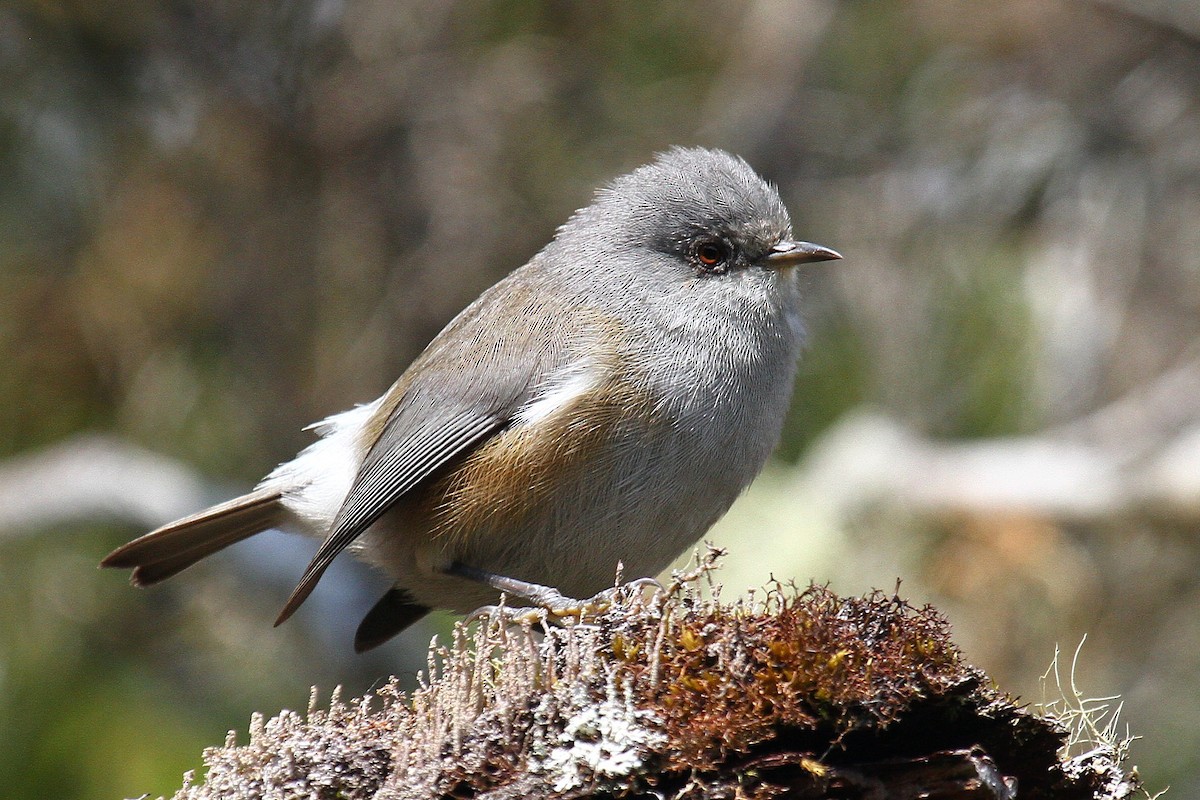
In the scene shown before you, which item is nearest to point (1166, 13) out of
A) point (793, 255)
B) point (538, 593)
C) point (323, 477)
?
point (793, 255)

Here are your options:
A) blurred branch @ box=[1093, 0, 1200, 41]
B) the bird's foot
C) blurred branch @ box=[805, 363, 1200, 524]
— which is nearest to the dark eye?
the bird's foot

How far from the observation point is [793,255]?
4.38 metres

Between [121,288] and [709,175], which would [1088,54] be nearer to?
[709,175]

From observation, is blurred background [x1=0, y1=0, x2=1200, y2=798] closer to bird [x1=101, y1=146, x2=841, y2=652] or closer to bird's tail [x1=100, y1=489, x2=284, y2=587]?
bird's tail [x1=100, y1=489, x2=284, y2=587]

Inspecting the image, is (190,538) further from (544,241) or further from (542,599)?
(544,241)

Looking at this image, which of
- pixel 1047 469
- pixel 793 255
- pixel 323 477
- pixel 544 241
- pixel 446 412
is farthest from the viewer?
pixel 544 241

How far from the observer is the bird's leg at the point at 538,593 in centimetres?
316

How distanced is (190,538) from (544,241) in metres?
5.19

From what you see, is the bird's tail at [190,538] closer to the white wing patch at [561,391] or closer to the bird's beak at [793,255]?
the white wing patch at [561,391]

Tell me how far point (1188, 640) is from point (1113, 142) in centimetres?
364

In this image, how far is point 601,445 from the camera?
12.6 feet

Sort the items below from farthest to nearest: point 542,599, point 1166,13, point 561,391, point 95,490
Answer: point 1166,13
point 95,490
point 561,391
point 542,599

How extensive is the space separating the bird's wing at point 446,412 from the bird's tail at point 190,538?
578 mm

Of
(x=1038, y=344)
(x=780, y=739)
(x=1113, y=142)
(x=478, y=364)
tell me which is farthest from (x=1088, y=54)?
(x=780, y=739)
